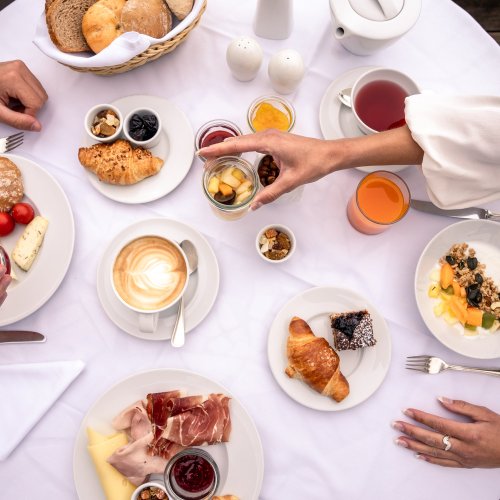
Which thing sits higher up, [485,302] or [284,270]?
[284,270]

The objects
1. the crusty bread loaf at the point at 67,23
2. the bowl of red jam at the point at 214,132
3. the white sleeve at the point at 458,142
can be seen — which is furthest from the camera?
the bowl of red jam at the point at 214,132

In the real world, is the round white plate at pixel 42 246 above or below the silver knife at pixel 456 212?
above

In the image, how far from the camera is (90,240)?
49.1 inches

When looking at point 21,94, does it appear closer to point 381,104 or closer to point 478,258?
point 381,104

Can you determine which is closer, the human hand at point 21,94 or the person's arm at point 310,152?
the person's arm at point 310,152

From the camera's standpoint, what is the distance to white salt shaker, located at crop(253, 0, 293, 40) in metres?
1.22

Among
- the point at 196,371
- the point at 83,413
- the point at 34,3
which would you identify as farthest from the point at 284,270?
the point at 34,3

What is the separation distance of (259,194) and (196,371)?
0.48 meters

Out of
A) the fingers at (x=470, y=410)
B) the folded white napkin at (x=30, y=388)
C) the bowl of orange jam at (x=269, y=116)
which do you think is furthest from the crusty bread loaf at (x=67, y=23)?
the fingers at (x=470, y=410)

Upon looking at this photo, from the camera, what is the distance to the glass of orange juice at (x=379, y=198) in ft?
3.95

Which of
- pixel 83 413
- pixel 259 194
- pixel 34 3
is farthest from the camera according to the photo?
pixel 34 3

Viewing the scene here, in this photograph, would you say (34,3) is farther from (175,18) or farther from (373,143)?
(373,143)

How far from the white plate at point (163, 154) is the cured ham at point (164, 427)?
0.51 m

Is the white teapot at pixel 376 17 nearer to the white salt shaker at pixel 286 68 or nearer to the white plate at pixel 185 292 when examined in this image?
the white salt shaker at pixel 286 68
